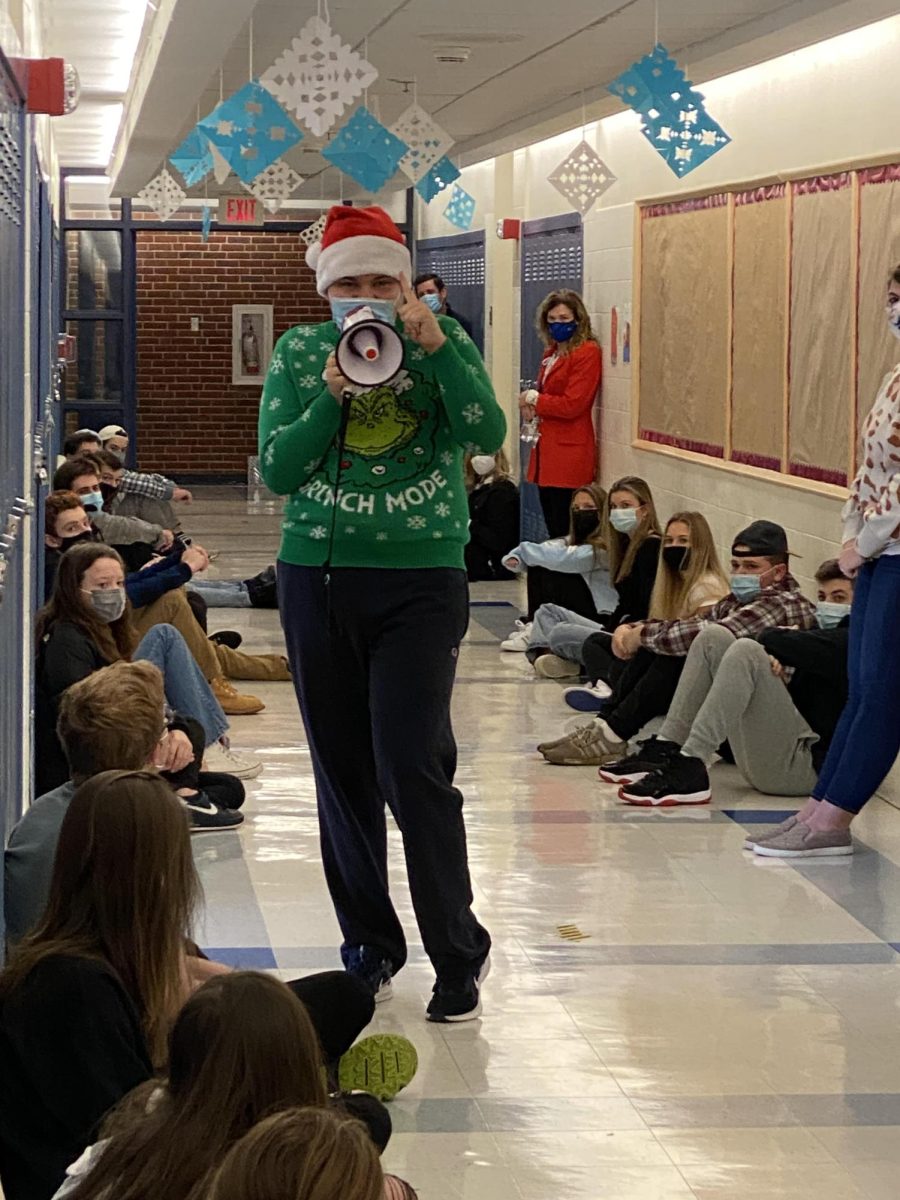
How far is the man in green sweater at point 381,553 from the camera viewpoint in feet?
13.3

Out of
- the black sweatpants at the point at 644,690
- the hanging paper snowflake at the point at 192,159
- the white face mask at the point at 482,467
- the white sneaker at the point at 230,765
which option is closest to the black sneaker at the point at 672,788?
the black sweatpants at the point at 644,690

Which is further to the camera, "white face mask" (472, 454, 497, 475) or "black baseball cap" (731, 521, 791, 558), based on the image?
"white face mask" (472, 454, 497, 475)

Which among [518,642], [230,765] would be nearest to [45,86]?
[230,765]

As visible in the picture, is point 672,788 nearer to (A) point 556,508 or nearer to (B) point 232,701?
(B) point 232,701

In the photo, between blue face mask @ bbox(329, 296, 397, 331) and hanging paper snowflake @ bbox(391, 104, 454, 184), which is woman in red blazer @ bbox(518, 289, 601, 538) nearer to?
hanging paper snowflake @ bbox(391, 104, 454, 184)

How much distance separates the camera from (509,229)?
13555 millimetres

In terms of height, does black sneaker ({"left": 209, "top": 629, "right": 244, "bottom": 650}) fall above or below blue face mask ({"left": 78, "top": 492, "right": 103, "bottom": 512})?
below

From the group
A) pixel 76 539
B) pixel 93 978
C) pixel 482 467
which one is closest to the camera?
pixel 93 978

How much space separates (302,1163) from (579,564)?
25.1 ft

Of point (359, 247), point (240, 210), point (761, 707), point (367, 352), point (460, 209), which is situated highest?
point (240, 210)

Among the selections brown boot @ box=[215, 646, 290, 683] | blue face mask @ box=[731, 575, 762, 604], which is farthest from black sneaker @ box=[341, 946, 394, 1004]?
brown boot @ box=[215, 646, 290, 683]

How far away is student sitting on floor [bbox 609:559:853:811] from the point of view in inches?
249

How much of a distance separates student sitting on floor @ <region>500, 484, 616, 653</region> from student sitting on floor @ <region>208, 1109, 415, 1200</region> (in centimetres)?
755

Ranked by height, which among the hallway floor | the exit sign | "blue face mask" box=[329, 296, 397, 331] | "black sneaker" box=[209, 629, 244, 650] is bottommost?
the hallway floor
